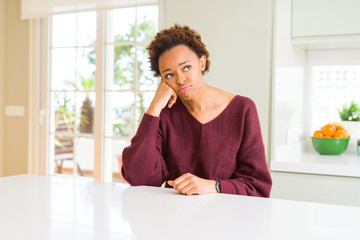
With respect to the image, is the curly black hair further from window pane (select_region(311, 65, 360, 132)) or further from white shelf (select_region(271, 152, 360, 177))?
window pane (select_region(311, 65, 360, 132))

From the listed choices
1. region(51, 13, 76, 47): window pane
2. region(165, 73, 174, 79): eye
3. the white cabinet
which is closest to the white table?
region(165, 73, 174, 79): eye

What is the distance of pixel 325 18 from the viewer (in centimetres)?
225

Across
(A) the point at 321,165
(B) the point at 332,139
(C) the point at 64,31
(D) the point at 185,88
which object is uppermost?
(C) the point at 64,31

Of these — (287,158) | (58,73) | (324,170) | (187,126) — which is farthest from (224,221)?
(58,73)

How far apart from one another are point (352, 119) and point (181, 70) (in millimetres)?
1650

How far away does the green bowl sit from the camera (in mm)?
2404

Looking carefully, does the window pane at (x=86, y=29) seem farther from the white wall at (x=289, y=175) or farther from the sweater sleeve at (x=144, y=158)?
the sweater sleeve at (x=144, y=158)

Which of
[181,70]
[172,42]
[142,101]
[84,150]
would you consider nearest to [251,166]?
[181,70]

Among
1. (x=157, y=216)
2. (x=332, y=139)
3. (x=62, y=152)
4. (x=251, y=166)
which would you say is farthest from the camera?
(x=62, y=152)

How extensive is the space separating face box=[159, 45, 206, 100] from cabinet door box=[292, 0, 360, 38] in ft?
3.66

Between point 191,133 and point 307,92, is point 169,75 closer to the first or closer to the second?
point 191,133

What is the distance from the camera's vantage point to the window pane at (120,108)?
325cm

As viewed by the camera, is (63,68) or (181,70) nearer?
(181,70)

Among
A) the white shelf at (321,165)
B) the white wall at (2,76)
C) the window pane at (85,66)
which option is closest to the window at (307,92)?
the white shelf at (321,165)
